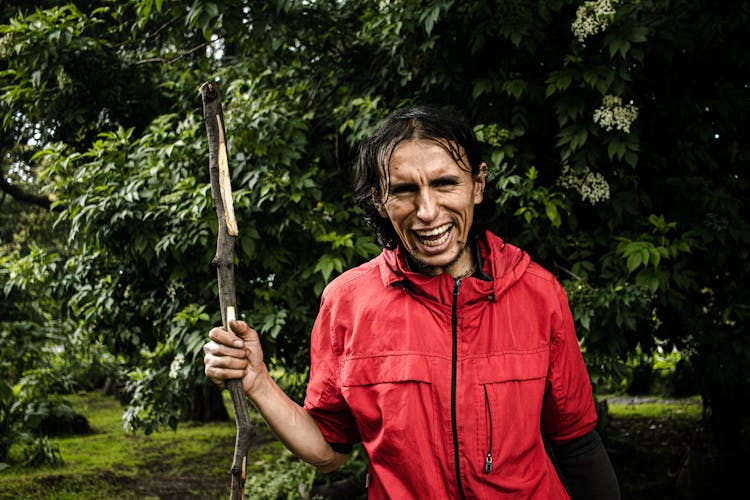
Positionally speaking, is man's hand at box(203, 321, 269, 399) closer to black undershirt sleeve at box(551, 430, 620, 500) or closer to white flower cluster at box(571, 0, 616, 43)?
black undershirt sleeve at box(551, 430, 620, 500)

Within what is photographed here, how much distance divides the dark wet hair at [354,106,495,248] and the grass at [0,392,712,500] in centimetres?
356

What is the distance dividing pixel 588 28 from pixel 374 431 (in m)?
2.42

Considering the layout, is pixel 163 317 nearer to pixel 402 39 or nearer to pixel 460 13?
pixel 402 39

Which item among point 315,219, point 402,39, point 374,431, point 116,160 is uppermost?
point 402,39

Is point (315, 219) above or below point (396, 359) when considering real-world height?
above

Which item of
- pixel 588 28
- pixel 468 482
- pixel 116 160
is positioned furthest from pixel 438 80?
pixel 468 482

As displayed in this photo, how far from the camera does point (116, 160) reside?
385 cm

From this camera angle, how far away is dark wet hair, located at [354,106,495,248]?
1710mm

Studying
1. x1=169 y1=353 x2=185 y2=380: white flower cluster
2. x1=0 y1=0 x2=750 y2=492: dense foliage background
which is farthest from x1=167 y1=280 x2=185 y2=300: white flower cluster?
x1=169 y1=353 x2=185 y2=380: white flower cluster

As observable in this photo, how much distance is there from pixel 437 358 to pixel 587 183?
2.19 m

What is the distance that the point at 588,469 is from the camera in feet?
6.11

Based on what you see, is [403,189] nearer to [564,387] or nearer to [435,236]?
[435,236]

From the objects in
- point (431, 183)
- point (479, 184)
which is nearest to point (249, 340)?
point (431, 183)

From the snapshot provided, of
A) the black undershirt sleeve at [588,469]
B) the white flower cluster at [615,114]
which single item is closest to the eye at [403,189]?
the black undershirt sleeve at [588,469]
